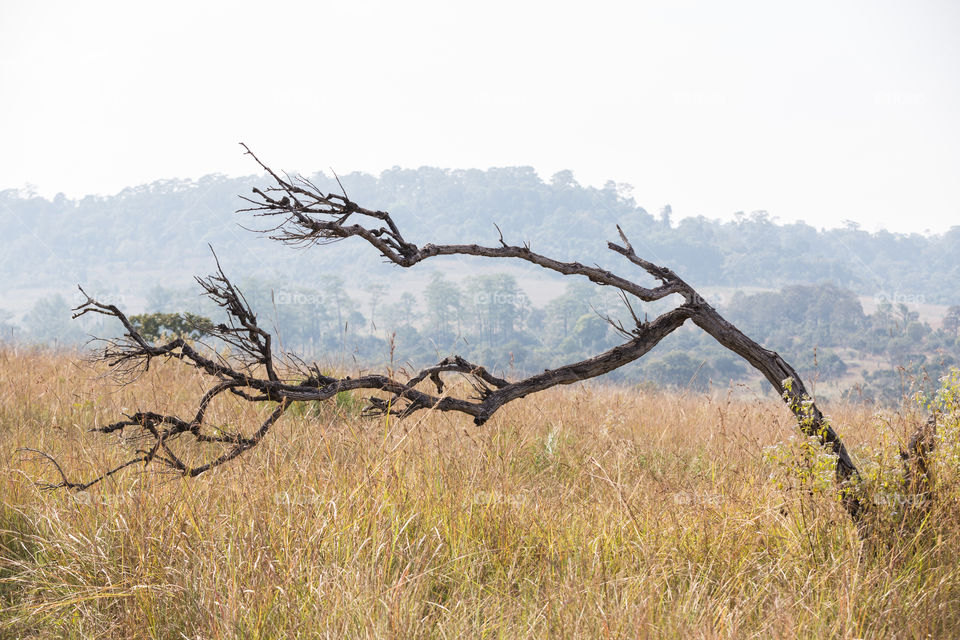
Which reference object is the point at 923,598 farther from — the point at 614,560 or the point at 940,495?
the point at 614,560

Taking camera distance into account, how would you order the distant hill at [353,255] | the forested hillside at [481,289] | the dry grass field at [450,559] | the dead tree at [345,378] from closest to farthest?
the dry grass field at [450,559]
the dead tree at [345,378]
the forested hillside at [481,289]
the distant hill at [353,255]

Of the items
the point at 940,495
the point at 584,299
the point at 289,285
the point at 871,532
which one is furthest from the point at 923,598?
the point at 289,285

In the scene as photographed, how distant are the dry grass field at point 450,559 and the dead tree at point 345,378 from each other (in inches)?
7.2

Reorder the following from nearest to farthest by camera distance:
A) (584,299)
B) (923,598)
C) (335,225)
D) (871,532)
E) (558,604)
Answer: (558,604) < (923,598) < (335,225) < (871,532) < (584,299)

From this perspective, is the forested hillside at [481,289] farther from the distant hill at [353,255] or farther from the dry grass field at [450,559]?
the dry grass field at [450,559]

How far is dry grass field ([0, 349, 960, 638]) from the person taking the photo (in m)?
2.23

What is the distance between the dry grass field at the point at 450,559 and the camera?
2.23 metres

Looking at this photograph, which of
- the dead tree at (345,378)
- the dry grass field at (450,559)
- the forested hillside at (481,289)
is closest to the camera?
the dry grass field at (450,559)

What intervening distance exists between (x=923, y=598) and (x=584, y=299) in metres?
143

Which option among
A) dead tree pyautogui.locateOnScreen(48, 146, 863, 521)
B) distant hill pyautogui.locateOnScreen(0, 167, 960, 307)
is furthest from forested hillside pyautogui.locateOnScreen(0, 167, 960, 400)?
dead tree pyautogui.locateOnScreen(48, 146, 863, 521)

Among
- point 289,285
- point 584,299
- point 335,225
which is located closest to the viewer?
point 335,225

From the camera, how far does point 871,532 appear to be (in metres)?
2.93

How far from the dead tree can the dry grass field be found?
0.18 m

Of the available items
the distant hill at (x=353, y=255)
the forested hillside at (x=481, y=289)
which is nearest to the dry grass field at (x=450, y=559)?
the forested hillside at (x=481, y=289)
